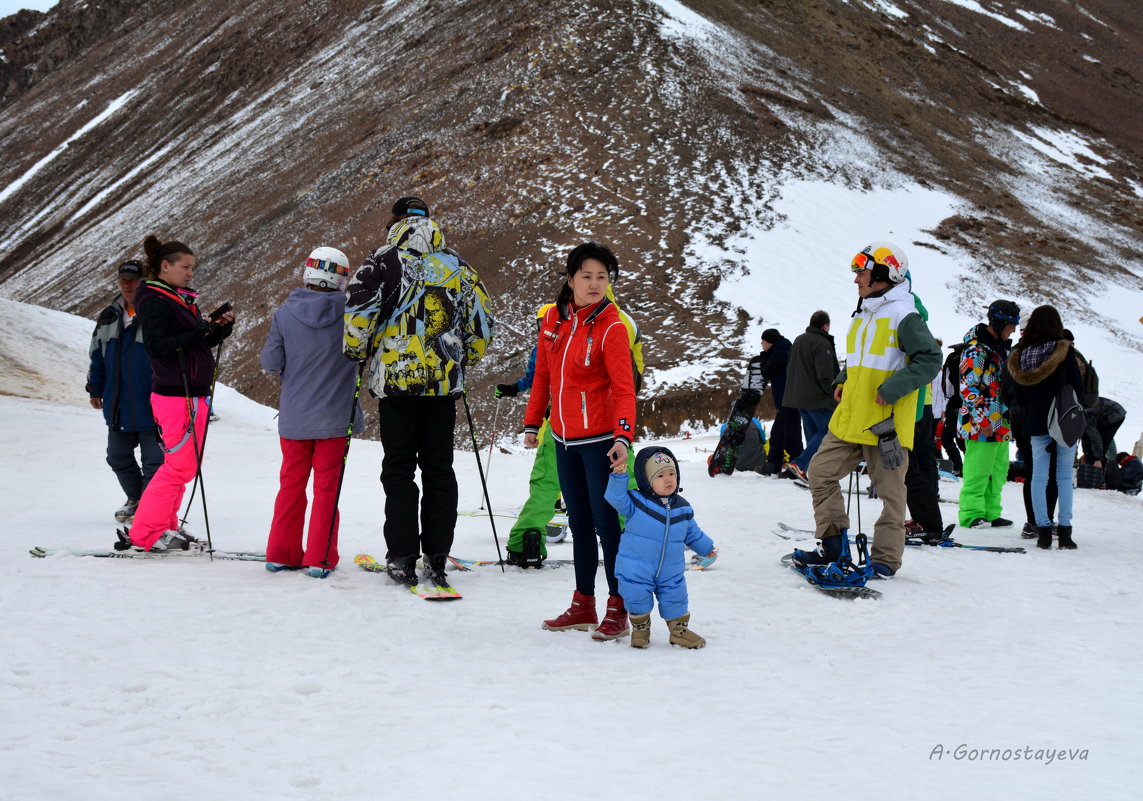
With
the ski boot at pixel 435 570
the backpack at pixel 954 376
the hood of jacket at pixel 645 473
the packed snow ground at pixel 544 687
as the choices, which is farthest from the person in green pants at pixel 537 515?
the backpack at pixel 954 376

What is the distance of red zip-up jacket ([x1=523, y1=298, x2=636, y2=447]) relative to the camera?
4.85 metres

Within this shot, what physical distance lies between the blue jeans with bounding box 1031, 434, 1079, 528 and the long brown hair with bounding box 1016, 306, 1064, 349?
2.47 ft

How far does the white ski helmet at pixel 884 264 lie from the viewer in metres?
6.31

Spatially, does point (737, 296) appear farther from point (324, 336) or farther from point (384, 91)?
Result: point (384, 91)

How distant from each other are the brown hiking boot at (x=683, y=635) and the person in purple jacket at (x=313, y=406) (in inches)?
88.7

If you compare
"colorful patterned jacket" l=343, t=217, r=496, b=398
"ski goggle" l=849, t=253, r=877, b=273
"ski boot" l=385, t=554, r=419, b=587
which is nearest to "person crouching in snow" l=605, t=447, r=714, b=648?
"colorful patterned jacket" l=343, t=217, r=496, b=398

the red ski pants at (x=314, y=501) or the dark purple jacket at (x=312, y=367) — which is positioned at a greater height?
the dark purple jacket at (x=312, y=367)

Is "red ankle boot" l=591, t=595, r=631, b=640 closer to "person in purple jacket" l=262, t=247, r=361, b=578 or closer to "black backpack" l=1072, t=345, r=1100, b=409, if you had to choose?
"person in purple jacket" l=262, t=247, r=361, b=578

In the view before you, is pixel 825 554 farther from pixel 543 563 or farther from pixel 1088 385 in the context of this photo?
pixel 1088 385

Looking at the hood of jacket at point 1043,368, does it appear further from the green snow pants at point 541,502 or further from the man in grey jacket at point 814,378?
the green snow pants at point 541,502

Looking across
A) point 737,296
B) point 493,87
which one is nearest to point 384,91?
point 493,87

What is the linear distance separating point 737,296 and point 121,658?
21.2 metres

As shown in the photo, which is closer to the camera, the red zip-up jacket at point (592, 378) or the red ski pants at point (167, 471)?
the red zip-up jacket at point (592, 378)

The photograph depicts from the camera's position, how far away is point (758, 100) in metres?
35.1
